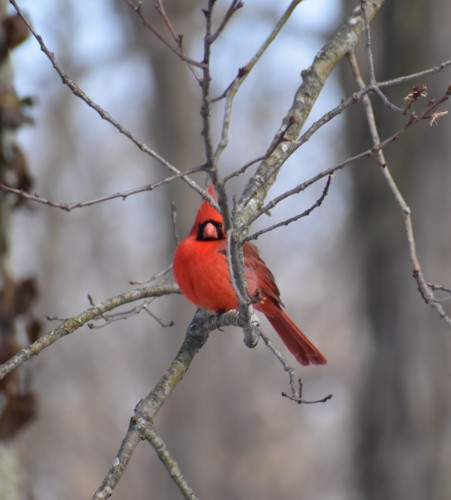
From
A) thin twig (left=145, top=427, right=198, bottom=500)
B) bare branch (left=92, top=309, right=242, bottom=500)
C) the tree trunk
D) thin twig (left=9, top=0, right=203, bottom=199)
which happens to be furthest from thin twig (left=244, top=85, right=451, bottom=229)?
the tree trunk

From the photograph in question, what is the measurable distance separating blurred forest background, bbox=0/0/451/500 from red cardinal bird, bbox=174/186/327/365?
2.12 meters

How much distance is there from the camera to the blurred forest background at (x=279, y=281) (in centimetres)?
569

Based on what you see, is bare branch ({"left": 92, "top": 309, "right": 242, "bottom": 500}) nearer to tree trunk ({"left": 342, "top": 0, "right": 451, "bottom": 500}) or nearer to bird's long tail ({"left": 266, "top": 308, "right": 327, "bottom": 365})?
bird's long tail ({"left": 266, "top": 308, "right": 327, "bottom": 365})

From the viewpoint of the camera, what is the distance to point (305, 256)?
47.5 feet

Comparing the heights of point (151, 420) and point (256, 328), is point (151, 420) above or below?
below

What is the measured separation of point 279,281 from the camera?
47.2ft

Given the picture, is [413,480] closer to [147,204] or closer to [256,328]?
[256,328]

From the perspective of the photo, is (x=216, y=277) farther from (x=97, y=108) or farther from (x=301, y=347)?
(x=97, y=108)

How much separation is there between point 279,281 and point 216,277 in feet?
36.8

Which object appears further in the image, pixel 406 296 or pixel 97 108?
A: pixel 406 296

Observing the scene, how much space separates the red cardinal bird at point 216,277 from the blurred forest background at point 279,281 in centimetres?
212

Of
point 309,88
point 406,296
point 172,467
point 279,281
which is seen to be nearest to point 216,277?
point 309,88

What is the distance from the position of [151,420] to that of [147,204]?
12.2 m

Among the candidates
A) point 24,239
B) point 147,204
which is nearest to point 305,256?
point 147,204
